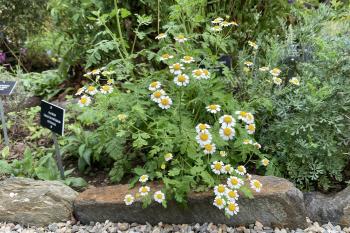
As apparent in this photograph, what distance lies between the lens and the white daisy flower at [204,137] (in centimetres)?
238

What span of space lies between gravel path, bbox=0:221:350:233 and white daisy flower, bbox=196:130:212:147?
57 centimetres

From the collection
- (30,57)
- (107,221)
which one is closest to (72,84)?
(30,57)

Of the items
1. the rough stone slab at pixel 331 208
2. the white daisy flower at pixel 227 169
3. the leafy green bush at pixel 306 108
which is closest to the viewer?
the white daisy flower at pixel 227 169

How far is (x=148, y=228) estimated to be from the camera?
8.87ft

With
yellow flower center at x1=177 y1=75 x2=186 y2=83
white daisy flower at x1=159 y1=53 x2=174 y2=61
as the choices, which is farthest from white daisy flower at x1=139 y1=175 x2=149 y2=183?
white daisy flower at x1=159 y1=53 x2=174 y2=61

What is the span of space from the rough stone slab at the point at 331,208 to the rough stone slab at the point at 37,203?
1.50 meters

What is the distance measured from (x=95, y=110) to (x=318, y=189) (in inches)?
60.3

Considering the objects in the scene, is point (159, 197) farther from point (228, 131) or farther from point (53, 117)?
point (53, 117)

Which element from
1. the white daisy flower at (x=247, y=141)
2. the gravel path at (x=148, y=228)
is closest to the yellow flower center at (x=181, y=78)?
the white daisy flower at (x=247, y=141)

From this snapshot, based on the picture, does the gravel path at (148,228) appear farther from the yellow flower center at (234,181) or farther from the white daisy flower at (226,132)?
the white daisy flower at (226,132)

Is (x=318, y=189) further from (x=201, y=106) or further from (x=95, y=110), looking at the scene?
(x=95, y=110)

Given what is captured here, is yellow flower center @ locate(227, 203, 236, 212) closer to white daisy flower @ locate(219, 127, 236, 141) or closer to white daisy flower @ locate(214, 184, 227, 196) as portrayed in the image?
white daisy flower @ locate(214, 184, 227, 196)

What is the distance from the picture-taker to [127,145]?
3109 mm

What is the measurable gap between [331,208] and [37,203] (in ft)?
5.99
